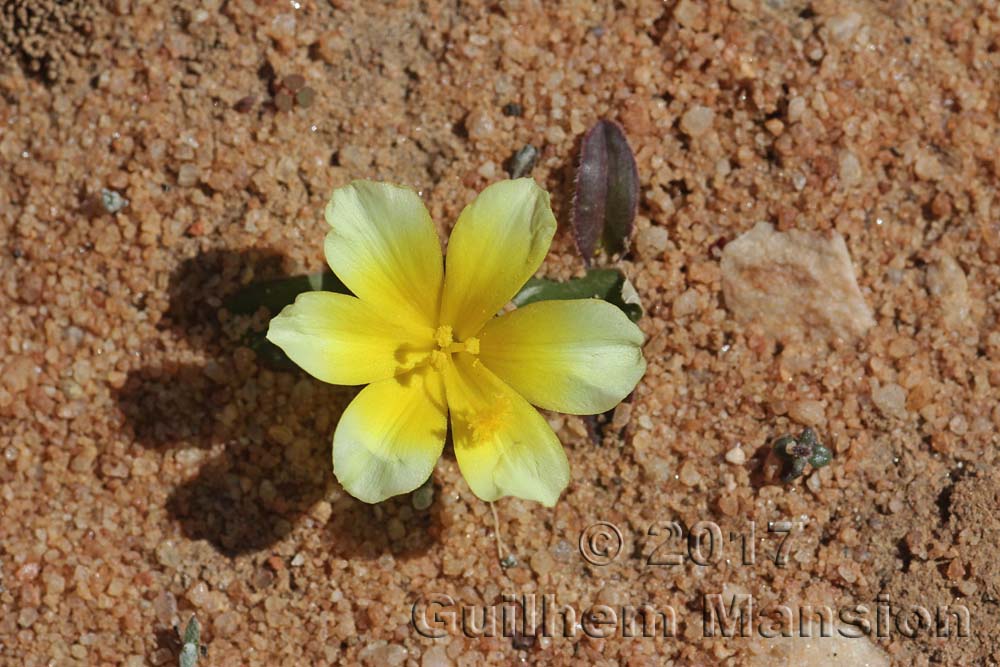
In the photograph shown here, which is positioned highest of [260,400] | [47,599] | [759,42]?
[759,42]

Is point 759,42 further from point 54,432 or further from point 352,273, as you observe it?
point 54,432

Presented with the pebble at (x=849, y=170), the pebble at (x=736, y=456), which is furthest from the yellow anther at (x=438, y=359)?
the pebble at (x=849, y=170)

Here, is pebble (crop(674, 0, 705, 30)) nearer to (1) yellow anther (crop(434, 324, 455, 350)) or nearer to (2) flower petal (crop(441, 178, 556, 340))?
(2) flower petal (crop(441, 178, 556, 340))

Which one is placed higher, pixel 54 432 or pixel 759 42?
pixel 759 42

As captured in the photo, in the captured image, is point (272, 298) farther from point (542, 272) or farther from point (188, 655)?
point (188, 655)

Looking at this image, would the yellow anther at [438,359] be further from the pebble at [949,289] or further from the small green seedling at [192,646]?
the pebble at [949,289]

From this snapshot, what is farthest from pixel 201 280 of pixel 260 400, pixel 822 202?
pixel 822 202
